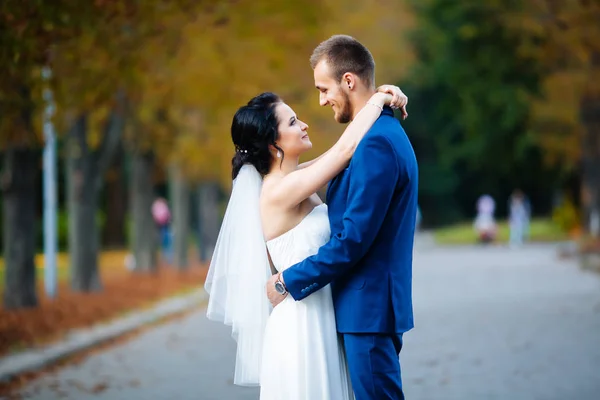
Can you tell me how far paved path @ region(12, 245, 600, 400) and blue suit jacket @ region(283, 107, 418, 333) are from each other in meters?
4.52

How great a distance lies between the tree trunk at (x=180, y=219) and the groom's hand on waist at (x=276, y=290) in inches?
921

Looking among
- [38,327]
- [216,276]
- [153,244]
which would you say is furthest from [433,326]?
[153,244]

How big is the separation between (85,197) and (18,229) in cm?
463

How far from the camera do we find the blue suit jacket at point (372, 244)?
4.84 meters

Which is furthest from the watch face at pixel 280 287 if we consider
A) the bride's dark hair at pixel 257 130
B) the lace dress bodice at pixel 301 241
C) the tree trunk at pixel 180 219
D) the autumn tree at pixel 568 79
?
the tree trunk at pixel 180 219

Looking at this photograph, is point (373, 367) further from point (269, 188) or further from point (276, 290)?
point (269, 188)

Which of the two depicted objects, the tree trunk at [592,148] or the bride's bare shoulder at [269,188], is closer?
the bride's bare shoulder at [269,188]

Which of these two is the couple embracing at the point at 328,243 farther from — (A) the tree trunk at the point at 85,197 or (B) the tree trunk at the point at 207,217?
(B) the tree trunk at the point at 207,217

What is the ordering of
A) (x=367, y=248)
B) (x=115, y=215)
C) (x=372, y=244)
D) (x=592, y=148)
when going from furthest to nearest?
1. (x=115, y=215)
2. (x=592, y=148)
3. (x=372, y=244)
4. (x=367, y=248)

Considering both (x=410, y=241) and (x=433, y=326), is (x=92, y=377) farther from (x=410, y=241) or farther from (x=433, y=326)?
(x=410, y=241)

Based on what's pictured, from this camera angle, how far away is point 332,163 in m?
5.11

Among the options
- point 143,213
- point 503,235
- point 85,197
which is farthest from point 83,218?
point 503,235

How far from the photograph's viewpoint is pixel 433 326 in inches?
599

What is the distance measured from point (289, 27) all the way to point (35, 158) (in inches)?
183
